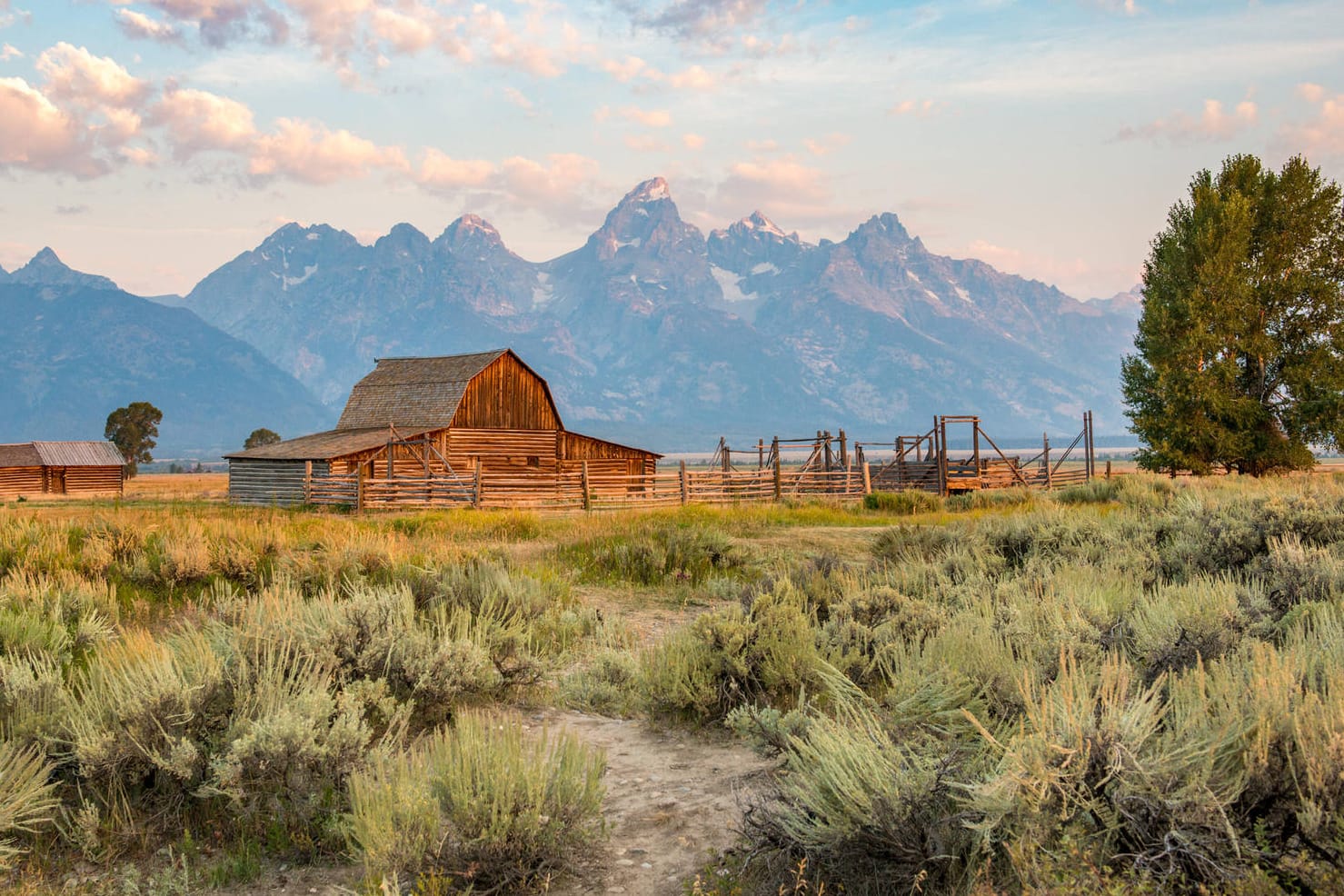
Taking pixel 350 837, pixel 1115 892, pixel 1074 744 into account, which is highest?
pixel 1074 744

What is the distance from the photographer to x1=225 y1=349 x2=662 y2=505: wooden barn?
33.3 meters

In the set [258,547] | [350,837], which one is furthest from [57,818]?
[258,547]

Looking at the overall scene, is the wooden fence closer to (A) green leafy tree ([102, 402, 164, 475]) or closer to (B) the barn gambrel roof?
(B) the barn gambrel roof

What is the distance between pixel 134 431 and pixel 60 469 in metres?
23.3

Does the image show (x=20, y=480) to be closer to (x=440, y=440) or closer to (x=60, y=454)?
(x=60, y=454)

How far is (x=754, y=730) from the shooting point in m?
5.05

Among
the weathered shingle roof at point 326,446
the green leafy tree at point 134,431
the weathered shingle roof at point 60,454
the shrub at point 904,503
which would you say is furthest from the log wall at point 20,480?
the shrub at point 904,503

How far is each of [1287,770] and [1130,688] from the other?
1232 mm

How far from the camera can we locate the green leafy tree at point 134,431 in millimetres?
71188

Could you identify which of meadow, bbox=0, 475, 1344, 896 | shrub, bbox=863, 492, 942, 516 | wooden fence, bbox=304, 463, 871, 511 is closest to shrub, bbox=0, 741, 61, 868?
meadow, bbox=0, 475, 1344, 896

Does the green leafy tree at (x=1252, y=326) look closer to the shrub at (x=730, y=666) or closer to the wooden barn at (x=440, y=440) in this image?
the wooden barn at (x=440, y=440)

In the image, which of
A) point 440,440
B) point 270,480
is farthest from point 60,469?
point 440,440

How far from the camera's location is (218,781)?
443 centimetres

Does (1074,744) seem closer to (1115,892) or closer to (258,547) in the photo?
(1115,892)
